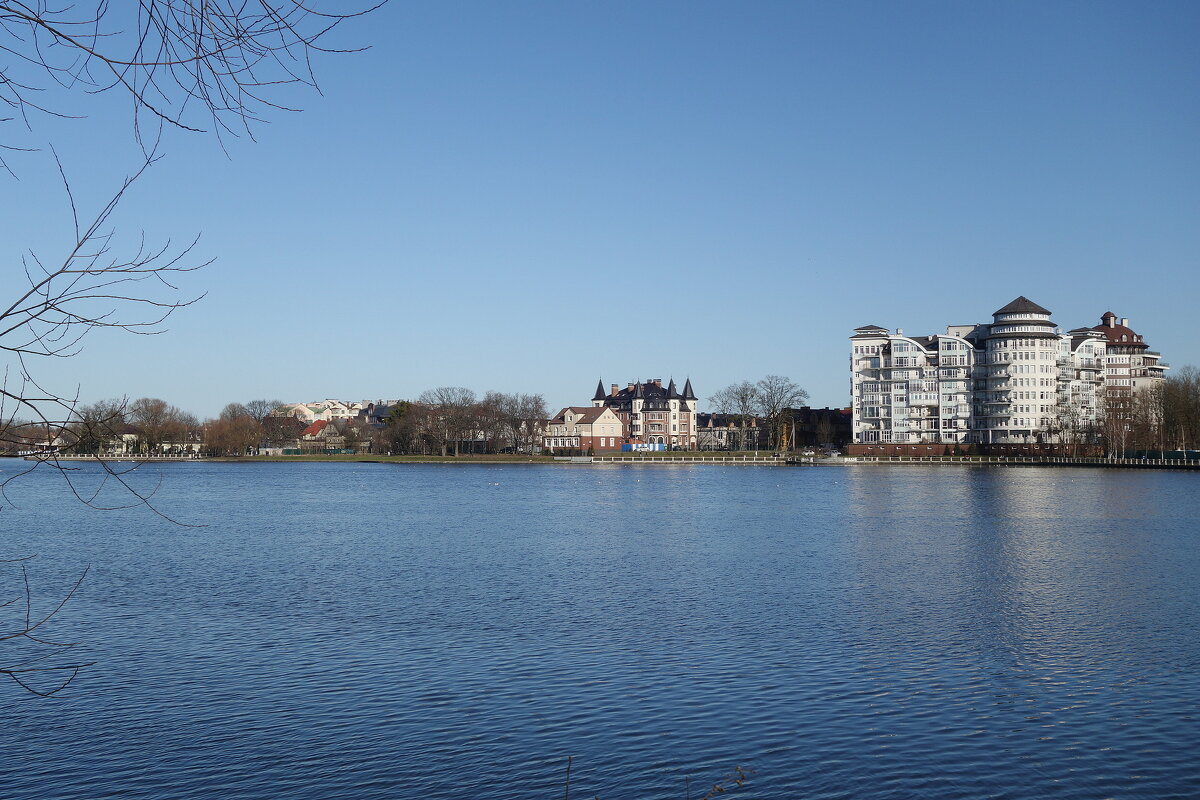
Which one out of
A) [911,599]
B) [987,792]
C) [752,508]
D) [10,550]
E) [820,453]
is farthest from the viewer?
[820,453]

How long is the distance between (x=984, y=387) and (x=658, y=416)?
66.2 meters

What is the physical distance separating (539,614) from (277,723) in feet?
30.8

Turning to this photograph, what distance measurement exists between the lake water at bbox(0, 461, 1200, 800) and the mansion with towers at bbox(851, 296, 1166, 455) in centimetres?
10012

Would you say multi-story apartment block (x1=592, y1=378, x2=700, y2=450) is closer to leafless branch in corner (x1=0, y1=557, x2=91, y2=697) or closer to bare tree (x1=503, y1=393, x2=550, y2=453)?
bare tree (x1=503, y1=393, x2=550, y2=453)

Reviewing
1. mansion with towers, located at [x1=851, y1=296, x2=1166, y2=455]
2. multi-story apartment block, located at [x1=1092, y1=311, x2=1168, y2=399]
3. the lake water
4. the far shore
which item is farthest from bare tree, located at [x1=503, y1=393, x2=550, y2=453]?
the lake water

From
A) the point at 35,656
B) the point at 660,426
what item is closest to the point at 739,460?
the point at 660,426

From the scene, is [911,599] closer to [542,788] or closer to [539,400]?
[542,788]

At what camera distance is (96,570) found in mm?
31484

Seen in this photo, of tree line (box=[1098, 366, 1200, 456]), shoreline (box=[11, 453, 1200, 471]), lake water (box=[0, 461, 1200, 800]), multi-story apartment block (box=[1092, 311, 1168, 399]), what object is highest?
multi-story apartment block (box=[1092, 311, 1168, 399])

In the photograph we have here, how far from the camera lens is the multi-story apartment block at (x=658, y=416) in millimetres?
191125

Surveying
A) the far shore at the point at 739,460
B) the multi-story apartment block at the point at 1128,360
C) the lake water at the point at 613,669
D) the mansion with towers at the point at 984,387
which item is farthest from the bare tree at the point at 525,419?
the lake water at the point at 613,669

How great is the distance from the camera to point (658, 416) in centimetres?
19138

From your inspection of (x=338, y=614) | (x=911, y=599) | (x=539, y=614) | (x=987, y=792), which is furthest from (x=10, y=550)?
(x=987, y=792)

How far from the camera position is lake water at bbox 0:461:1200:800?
13484mm
